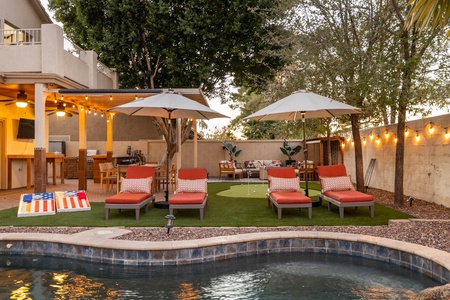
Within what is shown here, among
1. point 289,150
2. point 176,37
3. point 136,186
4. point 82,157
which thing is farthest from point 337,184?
point 289,150

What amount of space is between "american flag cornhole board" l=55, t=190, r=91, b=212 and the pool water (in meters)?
3.09

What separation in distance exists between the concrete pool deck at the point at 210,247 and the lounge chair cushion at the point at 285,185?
8.68 feet

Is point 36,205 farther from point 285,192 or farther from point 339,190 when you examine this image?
point 339,190

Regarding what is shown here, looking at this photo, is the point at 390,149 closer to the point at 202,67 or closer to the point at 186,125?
the point at 202,67

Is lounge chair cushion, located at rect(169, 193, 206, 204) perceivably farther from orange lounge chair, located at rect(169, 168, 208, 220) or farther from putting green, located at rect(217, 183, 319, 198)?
putting green, located at rect(217, 183, 319, 198)

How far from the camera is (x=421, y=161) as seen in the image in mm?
10906

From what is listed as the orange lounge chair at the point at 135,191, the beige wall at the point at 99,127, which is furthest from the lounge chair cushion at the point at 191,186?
the beige wall at the point at 99,127

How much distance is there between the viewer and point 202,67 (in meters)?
16.3

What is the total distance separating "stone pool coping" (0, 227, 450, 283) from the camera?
5.94 metres

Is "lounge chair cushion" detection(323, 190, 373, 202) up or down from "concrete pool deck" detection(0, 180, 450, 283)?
up

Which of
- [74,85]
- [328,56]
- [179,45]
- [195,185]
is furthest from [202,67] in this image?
[195,185]

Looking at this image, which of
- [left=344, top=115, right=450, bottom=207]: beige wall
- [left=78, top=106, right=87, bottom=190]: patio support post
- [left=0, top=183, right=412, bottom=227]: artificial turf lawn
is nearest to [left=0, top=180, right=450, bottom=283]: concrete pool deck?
[left=0, top=183, right=412, bottom=227]: artificial turf lawn

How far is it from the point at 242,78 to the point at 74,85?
27.2 feet

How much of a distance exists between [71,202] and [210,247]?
504cm
